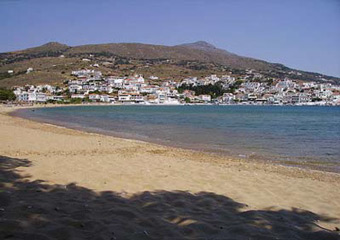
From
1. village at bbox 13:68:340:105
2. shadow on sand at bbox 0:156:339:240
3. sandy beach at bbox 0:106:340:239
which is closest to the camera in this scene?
shadow on sand at bbox 0:156:339:240

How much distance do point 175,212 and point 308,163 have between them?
8.27 metres

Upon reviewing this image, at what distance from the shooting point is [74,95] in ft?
426

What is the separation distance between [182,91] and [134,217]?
15546 cm

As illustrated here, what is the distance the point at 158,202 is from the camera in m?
5.13

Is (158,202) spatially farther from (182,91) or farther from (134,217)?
(182,91)

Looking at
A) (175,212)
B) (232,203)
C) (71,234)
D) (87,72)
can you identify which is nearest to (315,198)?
(232,203)

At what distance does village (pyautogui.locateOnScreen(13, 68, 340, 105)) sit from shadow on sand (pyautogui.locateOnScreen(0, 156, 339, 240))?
121m

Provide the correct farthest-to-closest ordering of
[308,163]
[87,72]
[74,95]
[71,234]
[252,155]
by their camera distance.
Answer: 1. [87,72]
2. [74,95]
3. [252,155]
4. [308,163]
5. [71,234]

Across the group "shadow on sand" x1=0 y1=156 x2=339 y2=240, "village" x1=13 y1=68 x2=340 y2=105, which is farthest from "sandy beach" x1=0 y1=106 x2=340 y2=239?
"village" x1=13 y1=68 x2=340 y2=105

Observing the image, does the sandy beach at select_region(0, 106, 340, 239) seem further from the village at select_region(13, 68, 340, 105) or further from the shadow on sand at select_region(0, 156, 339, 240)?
the village at select_region(13, 68, 340, 105)

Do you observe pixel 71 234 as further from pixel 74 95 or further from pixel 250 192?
pixel 74 95

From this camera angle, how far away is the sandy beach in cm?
385

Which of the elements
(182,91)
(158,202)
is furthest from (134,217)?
(182,91)

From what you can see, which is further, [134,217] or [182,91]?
[182,91]
